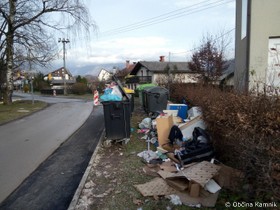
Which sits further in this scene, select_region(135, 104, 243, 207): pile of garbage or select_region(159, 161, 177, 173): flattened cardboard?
select_region(159, 161, 177, 173): flattened cardboard

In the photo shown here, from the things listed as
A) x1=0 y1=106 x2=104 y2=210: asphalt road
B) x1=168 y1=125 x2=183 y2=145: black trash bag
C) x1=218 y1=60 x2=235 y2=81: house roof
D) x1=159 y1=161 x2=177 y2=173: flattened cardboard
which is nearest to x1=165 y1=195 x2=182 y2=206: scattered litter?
x1=159 y1=161 x2=177 y2=173: flattened cardboard

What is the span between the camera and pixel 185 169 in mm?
4574

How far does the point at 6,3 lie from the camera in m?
20.2

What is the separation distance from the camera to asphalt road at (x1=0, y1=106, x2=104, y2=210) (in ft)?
14.0

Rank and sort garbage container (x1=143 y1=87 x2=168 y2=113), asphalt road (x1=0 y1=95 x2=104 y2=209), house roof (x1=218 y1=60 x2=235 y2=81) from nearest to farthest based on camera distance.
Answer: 1. asphalt road (x1=0 y1=95 x2=104 y2=209)
2. garbage container (x1=143 y1=87 x2=168 y2=113)
3. house roof (x1=218 y1=60 x2=235 y2=81)

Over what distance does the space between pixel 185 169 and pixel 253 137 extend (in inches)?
60.8

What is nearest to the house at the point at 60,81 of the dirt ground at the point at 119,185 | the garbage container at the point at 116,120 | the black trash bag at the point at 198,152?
the garbage container at the point at 116,120

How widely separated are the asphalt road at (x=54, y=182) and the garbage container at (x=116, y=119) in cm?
81

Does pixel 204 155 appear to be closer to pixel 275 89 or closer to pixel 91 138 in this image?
pixel 275 89

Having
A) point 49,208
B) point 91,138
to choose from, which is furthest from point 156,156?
point 91,138

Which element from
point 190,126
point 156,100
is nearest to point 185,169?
point 190,126

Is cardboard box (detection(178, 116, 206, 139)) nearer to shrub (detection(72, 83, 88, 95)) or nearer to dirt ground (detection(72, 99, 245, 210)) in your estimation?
dirt ground (detection(72, 99, 245, 210))

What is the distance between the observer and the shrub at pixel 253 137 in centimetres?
279

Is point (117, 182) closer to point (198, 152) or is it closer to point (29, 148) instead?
point (198, 152)
